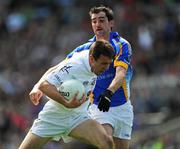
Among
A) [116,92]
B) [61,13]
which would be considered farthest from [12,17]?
[116,92]

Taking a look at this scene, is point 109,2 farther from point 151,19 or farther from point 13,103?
point 13,103

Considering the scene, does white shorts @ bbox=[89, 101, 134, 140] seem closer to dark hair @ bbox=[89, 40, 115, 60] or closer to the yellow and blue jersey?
the yellow and blue jersey

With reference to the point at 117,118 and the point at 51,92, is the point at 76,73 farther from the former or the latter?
the point at 117,118

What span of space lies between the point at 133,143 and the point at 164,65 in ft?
11.9

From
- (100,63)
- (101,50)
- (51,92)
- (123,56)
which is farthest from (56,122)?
(123,56)

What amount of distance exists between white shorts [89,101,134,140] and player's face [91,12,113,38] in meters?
0.97

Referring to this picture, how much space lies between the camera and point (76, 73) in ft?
37.7

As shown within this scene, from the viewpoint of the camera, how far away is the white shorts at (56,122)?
459 inches

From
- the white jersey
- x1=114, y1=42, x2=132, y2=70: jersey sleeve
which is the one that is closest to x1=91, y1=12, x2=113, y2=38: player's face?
x1=114, y1=42, x2=132, y2=70: jersey sleeve

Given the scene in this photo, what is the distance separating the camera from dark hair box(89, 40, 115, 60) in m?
A: 11.4

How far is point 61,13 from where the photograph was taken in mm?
26625

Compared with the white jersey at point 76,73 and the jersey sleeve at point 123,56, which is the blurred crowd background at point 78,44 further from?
the white jersey at point 76,73

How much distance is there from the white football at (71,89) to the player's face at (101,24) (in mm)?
1283

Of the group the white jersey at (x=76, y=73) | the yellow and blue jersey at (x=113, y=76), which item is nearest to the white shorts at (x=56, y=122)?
the white jersey at (x=76, y=73)
